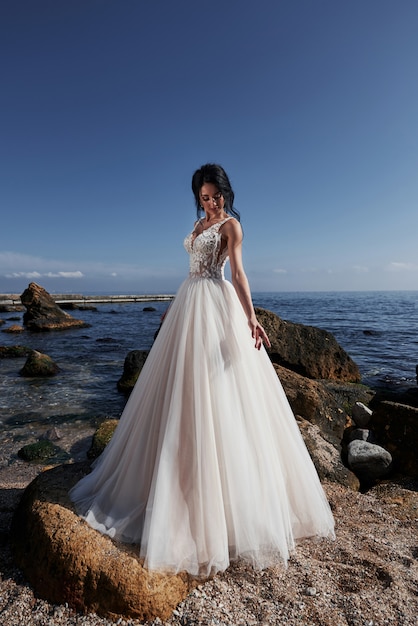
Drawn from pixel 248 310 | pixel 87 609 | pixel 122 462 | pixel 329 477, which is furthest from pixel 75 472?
pixel 329 477

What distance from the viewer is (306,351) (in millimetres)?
9758

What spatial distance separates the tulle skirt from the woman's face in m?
0.79

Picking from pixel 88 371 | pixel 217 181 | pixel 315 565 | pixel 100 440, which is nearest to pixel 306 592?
pixel 315 565

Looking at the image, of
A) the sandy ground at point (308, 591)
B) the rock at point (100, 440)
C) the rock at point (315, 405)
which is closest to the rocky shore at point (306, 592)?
the sandy ground at point (308, 591)

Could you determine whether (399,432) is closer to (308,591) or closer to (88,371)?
(308,591)

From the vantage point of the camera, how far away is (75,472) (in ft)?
11.1

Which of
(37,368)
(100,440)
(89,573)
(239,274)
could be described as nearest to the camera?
(89,573)

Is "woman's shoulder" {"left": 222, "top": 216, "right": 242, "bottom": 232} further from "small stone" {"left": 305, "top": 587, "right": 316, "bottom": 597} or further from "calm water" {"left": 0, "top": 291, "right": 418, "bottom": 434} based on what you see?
"calm water" {"left": 0, "top": 291, "right": 418, "bottom": 434}

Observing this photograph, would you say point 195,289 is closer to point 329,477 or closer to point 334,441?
point 329,477

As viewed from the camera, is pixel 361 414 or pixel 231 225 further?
pixel 361 414

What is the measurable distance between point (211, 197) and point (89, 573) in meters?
3.19

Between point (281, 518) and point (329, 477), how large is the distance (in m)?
2.07

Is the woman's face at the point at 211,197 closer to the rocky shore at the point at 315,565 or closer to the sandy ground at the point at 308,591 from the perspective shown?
the rocky shore at the point at 315,565

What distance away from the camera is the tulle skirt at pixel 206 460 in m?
2.43
